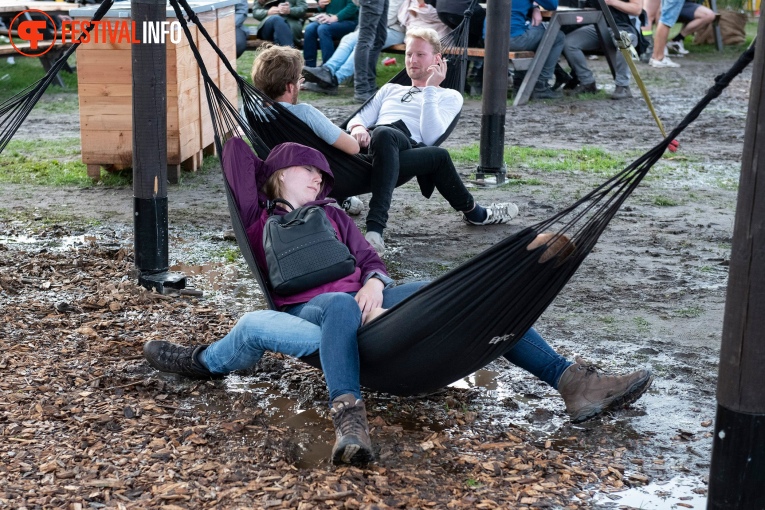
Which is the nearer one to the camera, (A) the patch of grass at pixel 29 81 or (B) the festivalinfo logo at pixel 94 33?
(B) the festivalinfo logo at pixel 94 33

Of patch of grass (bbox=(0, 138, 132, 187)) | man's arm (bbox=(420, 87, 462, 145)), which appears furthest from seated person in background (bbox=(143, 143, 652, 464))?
patch of grass (bbox=(0, 138, 132, 187))

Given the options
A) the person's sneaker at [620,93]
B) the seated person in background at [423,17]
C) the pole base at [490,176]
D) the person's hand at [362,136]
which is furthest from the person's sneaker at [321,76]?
the person's hand at [362,136]

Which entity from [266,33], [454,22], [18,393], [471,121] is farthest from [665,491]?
[266,33]

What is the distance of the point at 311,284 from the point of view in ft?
9.81

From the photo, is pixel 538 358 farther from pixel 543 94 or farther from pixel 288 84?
pixel 543 94

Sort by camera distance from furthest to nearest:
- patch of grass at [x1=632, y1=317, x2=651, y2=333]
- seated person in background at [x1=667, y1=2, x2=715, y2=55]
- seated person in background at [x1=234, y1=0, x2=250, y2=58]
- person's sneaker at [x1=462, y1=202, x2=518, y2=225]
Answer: seated person in background at [x1=667, y1=2, x2=715, y2=55] → seated person in background at [x1=234, y1=0, x2=250, y2=58] → person's sneaker at [x1=462, y1=202, x2=518, y2=225] → patch of grass at [x1=632, y1=317, x2=651, y2=333]

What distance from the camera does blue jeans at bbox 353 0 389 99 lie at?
9516 mm

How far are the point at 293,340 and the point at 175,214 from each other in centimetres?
287

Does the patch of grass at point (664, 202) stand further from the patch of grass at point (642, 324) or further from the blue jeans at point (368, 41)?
the blue jeans at point (368, 41)

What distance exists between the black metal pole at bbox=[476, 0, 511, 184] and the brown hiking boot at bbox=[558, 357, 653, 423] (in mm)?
3313

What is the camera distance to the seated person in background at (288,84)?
13.6 feet

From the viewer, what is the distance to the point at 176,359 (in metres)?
3.18

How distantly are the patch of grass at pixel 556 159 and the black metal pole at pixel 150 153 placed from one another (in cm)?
325

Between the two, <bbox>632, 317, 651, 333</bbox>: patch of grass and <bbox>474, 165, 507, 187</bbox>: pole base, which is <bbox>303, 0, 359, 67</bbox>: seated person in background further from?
<bbox>632, 317, 651, 333</bbox>: patch of grass
